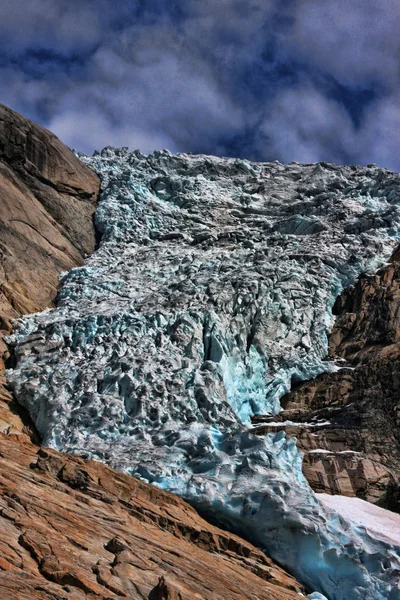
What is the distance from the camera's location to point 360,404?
21.6 meters

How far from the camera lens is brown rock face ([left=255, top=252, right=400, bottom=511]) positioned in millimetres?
18703

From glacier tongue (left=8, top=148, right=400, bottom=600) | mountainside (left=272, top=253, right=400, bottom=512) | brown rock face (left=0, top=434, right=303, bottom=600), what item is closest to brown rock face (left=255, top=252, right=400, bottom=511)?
mountainside (left=272, top=253, right=400, bottom=512)

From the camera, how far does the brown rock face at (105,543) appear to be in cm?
919

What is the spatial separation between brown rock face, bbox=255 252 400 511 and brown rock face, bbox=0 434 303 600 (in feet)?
17.0

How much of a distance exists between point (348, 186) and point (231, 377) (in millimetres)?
16816

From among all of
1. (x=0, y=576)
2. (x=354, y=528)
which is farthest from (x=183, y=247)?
(x=0, y=576)

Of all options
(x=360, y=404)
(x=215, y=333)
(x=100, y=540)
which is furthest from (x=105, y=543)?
(x=215, y=333)

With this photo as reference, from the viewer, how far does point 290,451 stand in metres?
17.4

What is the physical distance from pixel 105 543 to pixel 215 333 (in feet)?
42.2

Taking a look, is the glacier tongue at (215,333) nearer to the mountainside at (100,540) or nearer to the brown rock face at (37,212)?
the brown rock face at (37,212)

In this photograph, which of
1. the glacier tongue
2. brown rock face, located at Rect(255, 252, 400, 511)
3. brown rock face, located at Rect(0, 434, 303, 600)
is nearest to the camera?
brown rock face, located at Rect(0, 434, 303, 600)

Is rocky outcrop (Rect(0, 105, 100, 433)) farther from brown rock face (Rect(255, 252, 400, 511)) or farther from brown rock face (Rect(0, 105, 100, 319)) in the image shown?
brown rock face (Rect(255, 252, 400, 511))

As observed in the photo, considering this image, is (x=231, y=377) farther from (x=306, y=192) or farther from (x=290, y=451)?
(x=306, y=192)

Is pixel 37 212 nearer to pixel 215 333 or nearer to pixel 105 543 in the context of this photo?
pixel 215 333
